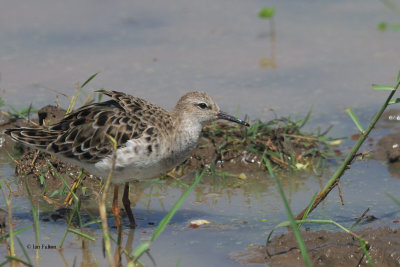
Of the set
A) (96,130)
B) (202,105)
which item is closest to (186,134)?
(202,105)

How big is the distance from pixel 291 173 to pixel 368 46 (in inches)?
177

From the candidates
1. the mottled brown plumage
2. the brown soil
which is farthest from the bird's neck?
the brown soil

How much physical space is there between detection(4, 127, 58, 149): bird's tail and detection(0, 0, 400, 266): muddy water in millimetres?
671

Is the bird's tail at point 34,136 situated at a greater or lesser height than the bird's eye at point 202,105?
lesser

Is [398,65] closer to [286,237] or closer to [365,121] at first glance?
[365,121]

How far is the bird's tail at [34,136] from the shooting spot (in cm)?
738

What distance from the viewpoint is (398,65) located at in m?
11.5

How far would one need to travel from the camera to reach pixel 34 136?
746 cm

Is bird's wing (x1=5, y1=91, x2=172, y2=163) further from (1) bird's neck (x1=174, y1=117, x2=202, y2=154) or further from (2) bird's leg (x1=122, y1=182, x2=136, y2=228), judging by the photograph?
(2) bird's leg (x1=122, y1=182, x2=136, y2=228)

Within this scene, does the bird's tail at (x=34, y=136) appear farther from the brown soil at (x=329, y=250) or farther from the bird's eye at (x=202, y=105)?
the brown soil at (x=329, y=250)

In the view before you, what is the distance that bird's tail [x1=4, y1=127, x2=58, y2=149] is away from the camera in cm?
738

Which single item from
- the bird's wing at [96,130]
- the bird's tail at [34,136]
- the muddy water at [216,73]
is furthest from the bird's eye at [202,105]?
the bird's tail at [34,136]

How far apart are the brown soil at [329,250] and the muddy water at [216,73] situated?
0.83ft

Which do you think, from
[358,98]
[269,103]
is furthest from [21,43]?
[358,98]
